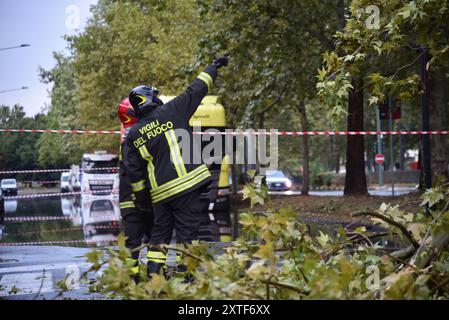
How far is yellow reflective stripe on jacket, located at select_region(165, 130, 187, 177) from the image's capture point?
7.25m

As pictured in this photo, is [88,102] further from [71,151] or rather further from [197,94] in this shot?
[197,94]

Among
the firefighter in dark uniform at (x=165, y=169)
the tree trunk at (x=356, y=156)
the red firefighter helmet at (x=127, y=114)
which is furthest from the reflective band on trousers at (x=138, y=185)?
the tree trunk at (x=356, y=156)

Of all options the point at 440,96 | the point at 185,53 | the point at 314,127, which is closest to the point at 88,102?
the point at 185,53

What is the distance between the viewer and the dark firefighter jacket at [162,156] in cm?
725

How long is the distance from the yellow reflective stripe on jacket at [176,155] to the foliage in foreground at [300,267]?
1623mm

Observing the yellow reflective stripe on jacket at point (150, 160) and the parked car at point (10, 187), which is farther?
the parked car at point (10, 187)

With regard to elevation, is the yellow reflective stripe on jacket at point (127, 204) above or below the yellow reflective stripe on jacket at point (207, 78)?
below

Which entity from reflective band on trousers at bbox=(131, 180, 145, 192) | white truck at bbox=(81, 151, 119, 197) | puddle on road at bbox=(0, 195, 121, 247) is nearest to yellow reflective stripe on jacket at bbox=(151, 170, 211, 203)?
reflective band on trousers at bbox=(131, 180, 145, 192)

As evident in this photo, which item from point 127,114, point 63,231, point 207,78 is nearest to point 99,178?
point 63,231

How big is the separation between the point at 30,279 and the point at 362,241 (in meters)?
4.79

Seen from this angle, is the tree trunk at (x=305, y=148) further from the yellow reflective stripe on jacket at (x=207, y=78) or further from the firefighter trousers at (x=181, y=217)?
the firefighter trousers at (x=181, y=217)

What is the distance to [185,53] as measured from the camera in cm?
2956

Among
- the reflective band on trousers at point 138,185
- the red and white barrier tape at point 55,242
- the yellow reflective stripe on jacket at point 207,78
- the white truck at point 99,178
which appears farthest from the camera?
the white truck at point 99,178

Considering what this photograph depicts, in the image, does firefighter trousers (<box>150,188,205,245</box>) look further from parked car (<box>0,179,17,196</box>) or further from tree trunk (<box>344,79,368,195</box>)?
parked car (<box>0,179,17,196</box>)
